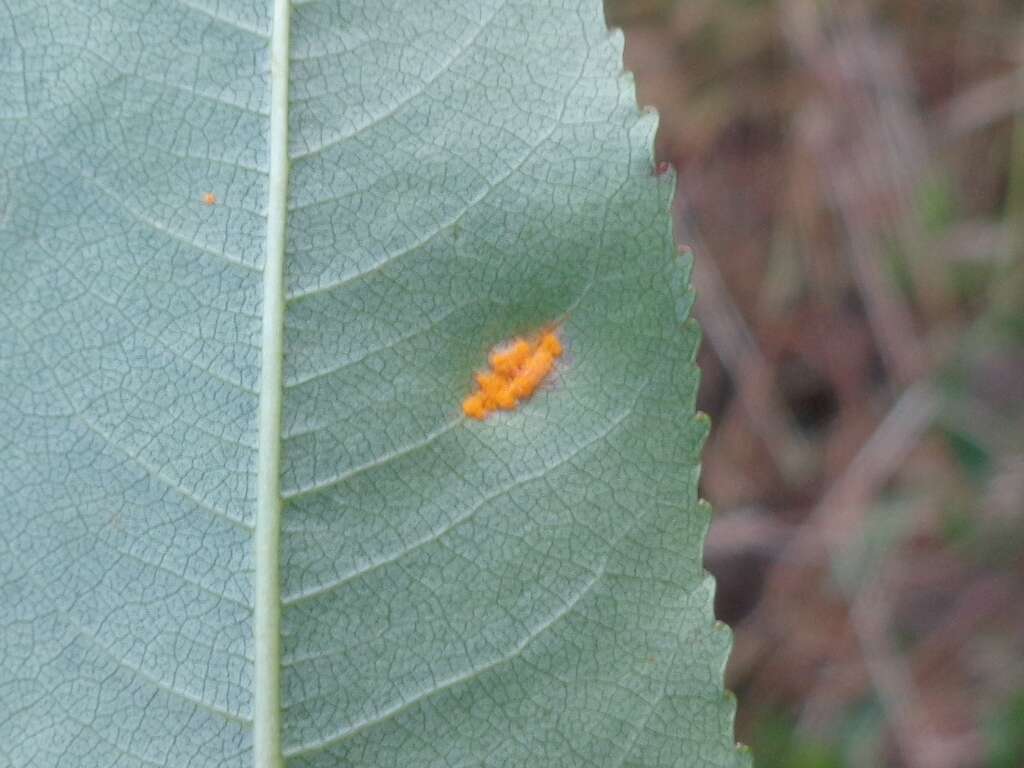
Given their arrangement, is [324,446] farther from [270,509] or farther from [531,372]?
[531,372]

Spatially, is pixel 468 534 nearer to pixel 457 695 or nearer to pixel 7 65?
pixel 457 695

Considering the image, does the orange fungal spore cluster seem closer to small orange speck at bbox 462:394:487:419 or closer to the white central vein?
small orange speck at bbox 462:394:487:419

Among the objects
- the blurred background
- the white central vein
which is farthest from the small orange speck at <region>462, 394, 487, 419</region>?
the blurred background

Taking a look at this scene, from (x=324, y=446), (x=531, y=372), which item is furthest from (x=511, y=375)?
(x=324, y=446)

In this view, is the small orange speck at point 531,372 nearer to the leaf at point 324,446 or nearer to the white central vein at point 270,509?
the leaf at point 324,446

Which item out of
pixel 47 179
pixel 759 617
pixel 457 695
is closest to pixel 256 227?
pixel 47 179

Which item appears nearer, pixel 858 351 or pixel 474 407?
pixel 474 407
